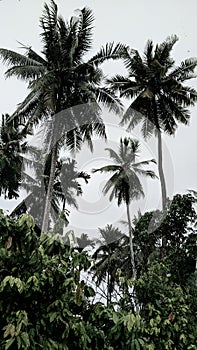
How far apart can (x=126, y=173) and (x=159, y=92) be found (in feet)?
16.3

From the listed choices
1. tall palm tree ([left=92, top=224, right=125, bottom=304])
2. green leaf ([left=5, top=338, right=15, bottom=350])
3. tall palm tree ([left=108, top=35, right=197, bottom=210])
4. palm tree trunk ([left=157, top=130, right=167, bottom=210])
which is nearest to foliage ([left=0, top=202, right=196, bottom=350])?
green leaf ([left=5, top=338, right=15, bottom=350])

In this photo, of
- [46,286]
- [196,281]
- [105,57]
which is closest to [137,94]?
[105,57]

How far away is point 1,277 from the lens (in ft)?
10.5

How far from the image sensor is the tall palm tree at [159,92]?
1738 centimetres

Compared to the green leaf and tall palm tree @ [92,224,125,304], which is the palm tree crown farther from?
the green leaf

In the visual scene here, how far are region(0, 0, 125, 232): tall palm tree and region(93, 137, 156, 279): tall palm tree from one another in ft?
20.5

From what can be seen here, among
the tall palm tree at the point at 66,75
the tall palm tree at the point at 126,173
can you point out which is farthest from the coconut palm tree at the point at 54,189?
the tall palm tree at the point at 66,75

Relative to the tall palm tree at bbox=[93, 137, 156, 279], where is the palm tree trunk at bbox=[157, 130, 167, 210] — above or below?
below

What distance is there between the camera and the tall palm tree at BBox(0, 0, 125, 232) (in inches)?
563

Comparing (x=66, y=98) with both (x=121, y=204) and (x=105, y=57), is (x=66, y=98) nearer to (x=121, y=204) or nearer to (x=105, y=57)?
(x=105, y=57)

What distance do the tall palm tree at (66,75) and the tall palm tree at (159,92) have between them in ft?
9.18

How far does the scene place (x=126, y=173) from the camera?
21078mm

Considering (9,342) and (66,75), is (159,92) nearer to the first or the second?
(66,75)

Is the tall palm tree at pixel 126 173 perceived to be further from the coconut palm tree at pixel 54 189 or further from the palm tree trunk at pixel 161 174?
the palm tree trunk at pixel 161 174
